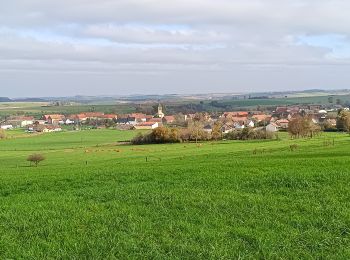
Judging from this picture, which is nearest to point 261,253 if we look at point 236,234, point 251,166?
point 236,234

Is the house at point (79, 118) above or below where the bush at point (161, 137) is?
below

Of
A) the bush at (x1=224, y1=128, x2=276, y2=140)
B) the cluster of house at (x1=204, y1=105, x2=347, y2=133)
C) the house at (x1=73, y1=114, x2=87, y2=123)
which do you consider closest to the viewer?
the bush at (x1=224, y1=128, x2=276, y2=140)

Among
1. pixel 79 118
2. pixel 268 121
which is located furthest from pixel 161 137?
pixel 79 118

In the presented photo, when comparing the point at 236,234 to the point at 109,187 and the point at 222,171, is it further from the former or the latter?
the point at 222,171

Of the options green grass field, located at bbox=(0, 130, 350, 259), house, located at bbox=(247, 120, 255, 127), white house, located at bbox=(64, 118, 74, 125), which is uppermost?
green grass field, located at bbox=(0, 130, 350, 259)

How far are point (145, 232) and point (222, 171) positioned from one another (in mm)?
8420

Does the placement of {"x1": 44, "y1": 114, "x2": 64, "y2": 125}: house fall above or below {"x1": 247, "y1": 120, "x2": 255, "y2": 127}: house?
below

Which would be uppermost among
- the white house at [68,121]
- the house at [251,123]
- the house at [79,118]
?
the house at [251,123]

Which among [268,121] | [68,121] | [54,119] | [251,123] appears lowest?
[68,121]

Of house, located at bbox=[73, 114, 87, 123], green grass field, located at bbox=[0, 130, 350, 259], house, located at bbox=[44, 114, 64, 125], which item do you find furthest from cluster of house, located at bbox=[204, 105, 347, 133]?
green grass field, located at bbox=[0, 130, 350, 259]

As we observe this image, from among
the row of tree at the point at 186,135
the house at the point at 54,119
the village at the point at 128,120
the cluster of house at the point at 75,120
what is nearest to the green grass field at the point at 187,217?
the row of tree at the point at 186,135

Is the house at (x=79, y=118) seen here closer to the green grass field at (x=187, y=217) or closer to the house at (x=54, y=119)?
the house at (x=54, y=119)

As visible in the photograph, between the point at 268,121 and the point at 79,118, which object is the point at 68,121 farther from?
the point at 268,121

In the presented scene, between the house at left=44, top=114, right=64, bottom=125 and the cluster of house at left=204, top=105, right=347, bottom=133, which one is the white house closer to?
the house at left=44, top=114, right=64, bottom=125
